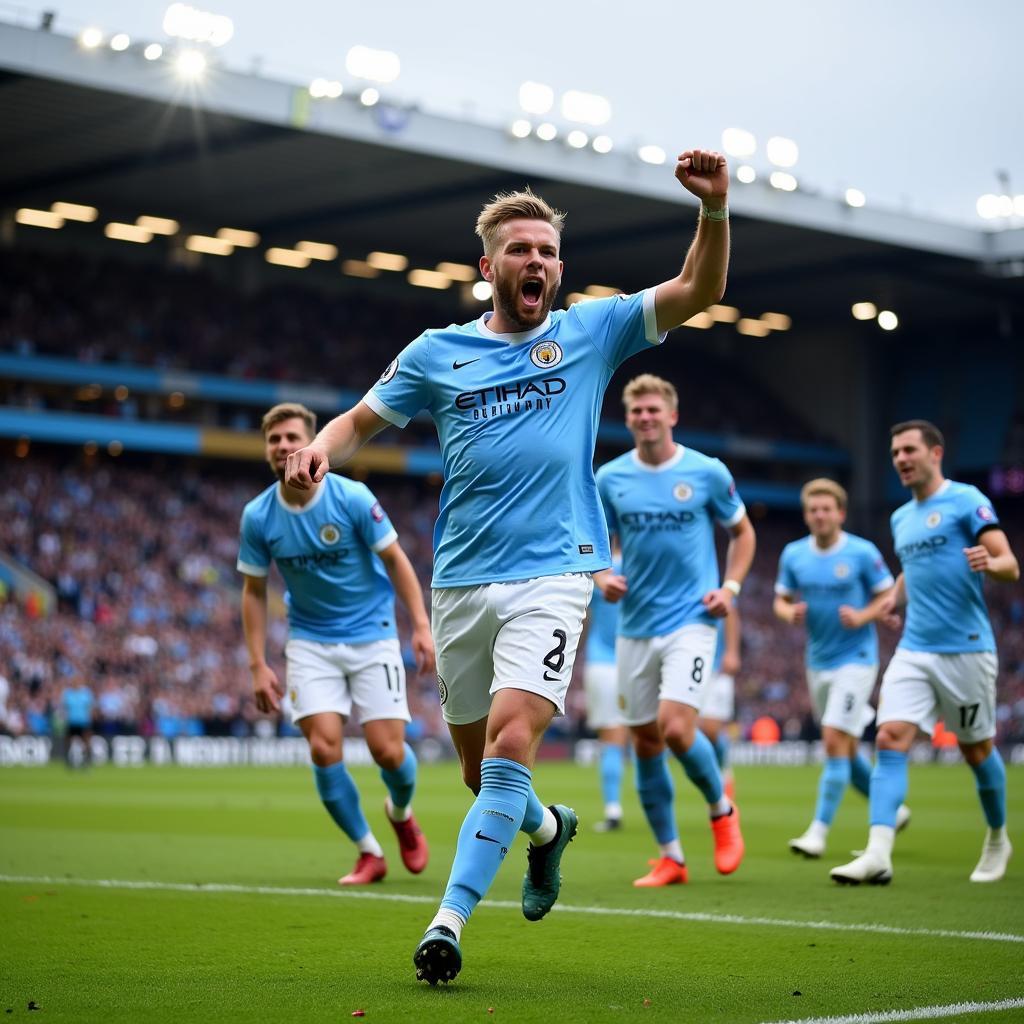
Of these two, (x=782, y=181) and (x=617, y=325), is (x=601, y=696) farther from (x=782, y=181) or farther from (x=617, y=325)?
(x=782, y=181)

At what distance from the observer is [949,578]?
953cm

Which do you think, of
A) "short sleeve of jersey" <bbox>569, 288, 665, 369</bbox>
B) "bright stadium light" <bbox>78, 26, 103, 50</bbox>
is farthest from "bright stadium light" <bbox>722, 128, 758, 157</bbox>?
"short sleeve of jersey" <bbox>569, 288, 665, 369</bbox>

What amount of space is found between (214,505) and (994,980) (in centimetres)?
3740

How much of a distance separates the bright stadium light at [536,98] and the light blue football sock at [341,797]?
30.4 m

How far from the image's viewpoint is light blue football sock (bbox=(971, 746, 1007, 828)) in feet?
31.5

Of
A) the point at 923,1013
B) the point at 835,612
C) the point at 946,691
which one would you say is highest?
the point at 835,612

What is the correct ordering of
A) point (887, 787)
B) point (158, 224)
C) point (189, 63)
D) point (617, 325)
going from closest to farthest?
point (617, 325), point (887, 787), point (189, 63), point (158, 224)

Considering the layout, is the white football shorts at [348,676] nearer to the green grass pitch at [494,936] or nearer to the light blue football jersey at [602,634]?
the green grass pitch at [494,936]

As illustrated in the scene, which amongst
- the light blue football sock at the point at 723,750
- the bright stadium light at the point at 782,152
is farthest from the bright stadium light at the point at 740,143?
the light blue football sock at the point at 723,750

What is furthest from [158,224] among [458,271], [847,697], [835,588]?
[847,697]

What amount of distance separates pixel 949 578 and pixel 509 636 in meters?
4.63

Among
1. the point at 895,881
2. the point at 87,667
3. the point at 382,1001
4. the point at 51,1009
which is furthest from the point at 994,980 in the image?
the point at 87,667

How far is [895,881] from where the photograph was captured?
948 cm

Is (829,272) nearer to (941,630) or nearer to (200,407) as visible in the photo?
(200,407)
